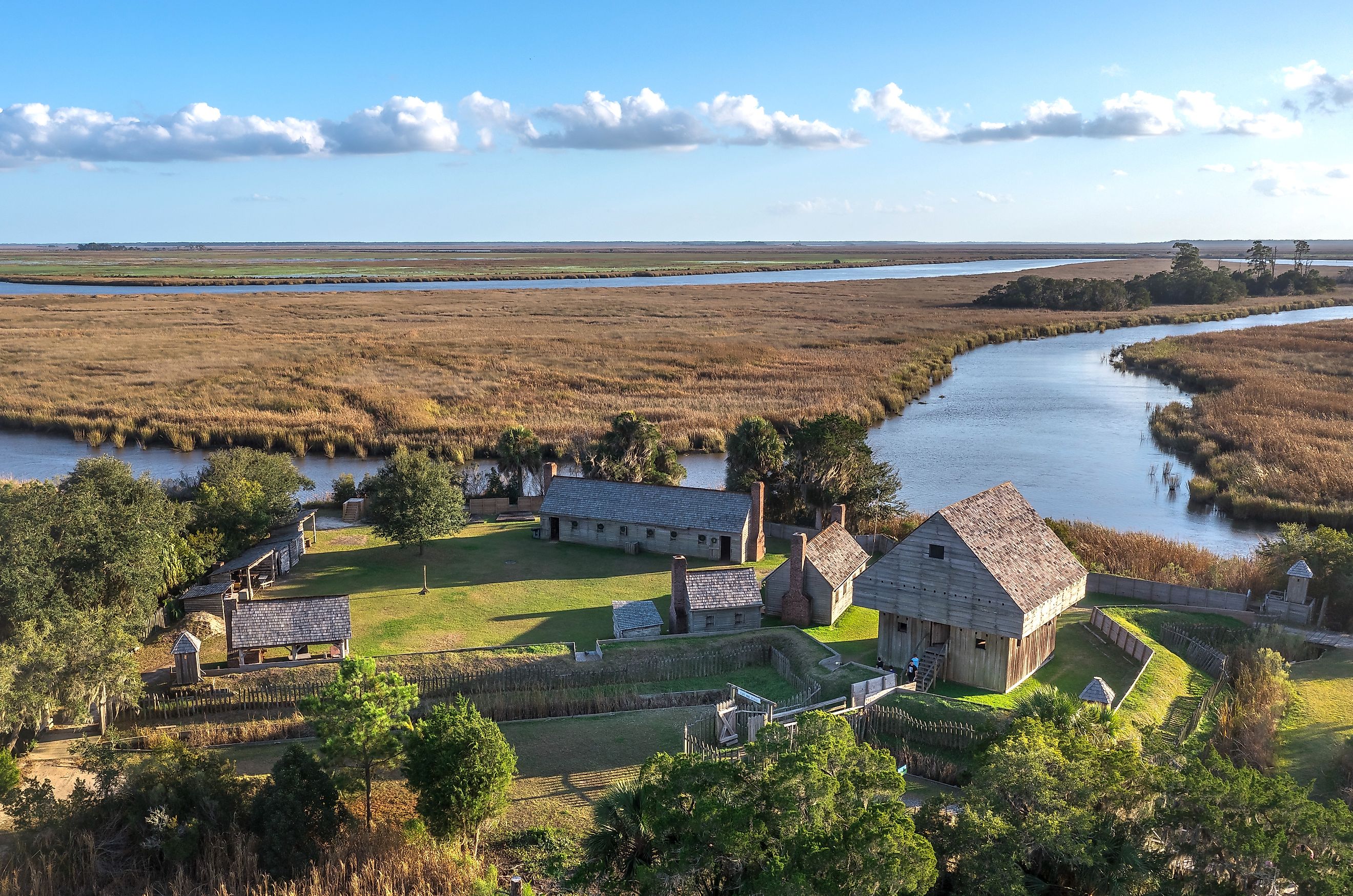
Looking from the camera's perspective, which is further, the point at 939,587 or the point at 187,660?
the point at 939,587

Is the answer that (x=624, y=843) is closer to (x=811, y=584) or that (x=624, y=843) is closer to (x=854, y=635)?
(x=854, y=635)

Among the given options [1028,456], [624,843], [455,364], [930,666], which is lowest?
[930,666]

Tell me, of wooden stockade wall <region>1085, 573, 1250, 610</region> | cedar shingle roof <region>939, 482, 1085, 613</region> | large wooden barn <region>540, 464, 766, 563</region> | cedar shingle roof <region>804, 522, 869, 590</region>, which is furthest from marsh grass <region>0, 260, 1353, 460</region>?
cedar shingle roof <region>939, 482, 1085, 613</region>

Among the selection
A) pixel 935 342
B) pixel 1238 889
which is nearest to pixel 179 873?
pixel 1238 889

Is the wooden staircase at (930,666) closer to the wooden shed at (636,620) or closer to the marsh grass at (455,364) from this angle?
the wooden shed at (636,620)

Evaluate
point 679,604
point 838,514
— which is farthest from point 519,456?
point 679,604

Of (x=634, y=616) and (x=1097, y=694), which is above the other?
(x=1097, y=694)
